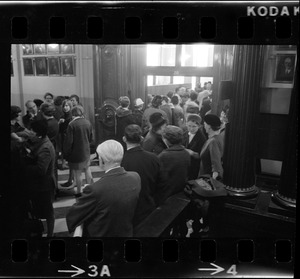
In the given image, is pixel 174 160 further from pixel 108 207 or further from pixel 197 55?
pixel 197 55

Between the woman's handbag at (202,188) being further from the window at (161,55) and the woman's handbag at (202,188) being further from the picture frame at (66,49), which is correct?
the picture frame at (66,49)

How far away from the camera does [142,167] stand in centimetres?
254

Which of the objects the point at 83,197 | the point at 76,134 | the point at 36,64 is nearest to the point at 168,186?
the point at 83,197

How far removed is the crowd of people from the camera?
2.45 metres

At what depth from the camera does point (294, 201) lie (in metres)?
2.67

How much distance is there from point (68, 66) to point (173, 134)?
3.55 feet

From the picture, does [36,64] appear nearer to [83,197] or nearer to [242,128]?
[83,197]

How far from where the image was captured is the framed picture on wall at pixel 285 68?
2465 millimetres

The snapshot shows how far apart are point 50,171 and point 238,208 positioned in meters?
1.73

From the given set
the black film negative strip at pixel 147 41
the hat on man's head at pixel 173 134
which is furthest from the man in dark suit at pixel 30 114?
the hat on man's head at pixel 173 134

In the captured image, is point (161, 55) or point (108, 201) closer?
point (108, 201)

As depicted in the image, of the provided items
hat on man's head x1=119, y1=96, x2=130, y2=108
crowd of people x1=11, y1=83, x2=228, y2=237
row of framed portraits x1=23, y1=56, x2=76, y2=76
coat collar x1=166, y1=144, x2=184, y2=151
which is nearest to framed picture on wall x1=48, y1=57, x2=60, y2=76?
row of framed portraits x1=23, y1=56, x2=76, y2=76

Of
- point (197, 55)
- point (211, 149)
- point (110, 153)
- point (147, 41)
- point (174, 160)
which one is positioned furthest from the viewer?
point (211, 149)

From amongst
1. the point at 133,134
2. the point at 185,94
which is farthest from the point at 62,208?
the point at 185,94
